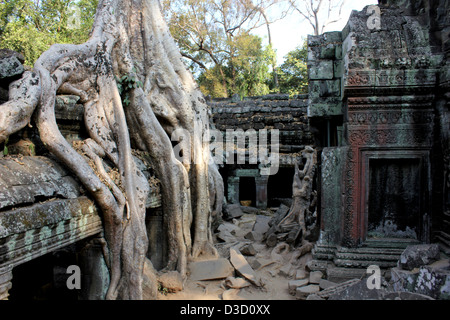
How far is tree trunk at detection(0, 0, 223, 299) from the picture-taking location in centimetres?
346

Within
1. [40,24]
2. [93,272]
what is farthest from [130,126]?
[40,24]

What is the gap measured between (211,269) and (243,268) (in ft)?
1.53

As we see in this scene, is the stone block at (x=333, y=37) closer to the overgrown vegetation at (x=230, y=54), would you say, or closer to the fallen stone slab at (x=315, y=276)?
the fallen stone slab at (x=315, y=276)

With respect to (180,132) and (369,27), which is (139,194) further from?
(369,27)

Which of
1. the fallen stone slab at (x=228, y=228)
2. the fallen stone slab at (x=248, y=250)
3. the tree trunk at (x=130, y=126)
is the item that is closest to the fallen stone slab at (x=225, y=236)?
the fallen stone slab at (x=228, y=228)

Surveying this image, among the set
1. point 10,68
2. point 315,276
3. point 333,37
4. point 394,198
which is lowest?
point 315,276

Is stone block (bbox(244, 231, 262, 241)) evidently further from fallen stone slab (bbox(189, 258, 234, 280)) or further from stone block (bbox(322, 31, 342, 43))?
stone block (bbox(322, 31, 342, 43))

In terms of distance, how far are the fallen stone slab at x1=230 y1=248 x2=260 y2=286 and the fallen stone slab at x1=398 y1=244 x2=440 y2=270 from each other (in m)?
1.93

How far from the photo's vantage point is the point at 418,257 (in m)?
3.42

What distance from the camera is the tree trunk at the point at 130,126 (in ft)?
11.4

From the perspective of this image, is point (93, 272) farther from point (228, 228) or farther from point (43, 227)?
point (228, 228)

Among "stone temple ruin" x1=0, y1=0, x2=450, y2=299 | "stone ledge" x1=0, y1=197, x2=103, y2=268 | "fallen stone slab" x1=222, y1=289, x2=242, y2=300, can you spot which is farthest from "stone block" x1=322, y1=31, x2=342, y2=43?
"stone ledge" x1=0, y1=197, x2=103, y2=268

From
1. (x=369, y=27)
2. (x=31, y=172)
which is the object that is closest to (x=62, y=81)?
(x=31, y=172)

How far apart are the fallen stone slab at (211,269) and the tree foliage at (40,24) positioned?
10220 mm
